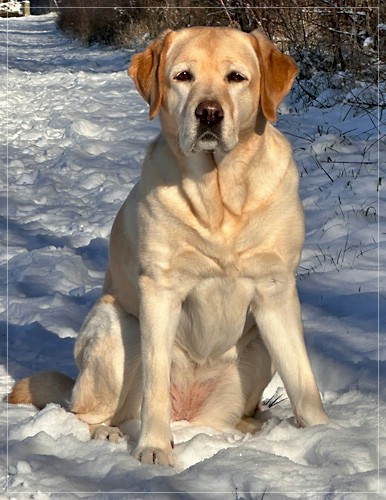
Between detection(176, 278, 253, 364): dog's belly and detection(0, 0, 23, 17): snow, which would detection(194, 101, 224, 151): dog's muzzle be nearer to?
detection(176, 278, 253, 364): dog's belly

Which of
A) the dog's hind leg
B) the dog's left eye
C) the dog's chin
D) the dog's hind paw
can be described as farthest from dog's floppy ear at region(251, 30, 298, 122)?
the dog's hind paw

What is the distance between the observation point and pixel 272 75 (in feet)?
11.6

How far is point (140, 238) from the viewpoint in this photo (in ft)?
11.3

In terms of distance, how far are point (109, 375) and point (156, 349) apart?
301 millimetres

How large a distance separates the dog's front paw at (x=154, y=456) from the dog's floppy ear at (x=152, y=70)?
3.89 feet

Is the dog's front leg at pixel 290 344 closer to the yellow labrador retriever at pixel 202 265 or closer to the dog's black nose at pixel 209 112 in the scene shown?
the yellow labrador retriever at pixel 202 265

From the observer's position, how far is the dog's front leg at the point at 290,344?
3471 mm

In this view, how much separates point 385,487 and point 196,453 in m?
0.72

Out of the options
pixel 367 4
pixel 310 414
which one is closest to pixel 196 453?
pixel 310 414

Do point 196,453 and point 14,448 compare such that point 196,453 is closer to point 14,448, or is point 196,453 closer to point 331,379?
point 14,448

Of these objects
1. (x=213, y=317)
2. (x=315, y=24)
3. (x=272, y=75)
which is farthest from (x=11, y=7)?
(x=213, y=317)

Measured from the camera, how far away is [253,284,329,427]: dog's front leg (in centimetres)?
347

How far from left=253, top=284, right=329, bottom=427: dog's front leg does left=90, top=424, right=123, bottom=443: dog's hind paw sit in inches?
24.8

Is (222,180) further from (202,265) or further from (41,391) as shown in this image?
(41,391)
